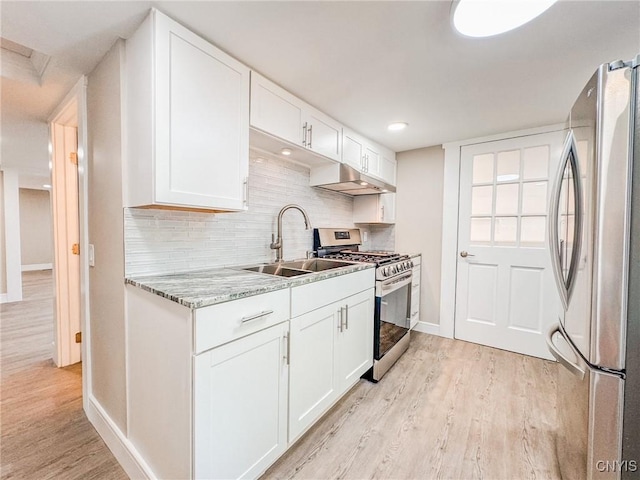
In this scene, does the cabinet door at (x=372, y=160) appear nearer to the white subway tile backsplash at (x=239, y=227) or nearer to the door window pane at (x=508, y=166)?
the white subway tile backsplash at (x=239, y=227)

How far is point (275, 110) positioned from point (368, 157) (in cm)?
133

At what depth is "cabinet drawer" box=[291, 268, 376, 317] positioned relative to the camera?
1.48 meters

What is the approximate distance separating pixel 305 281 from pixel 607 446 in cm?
130

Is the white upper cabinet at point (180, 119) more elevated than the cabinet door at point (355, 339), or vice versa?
the white upper cabinet at point (180, 119)

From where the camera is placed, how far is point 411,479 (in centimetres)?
137

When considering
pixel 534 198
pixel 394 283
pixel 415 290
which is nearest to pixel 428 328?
pixel 415 290

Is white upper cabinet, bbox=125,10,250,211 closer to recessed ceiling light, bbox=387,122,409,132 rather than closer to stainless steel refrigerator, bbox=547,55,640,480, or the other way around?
recessed ceiling light, bbox=387,122,409,132

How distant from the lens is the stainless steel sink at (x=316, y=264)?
7.51ft

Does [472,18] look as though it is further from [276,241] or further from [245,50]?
[276,241]

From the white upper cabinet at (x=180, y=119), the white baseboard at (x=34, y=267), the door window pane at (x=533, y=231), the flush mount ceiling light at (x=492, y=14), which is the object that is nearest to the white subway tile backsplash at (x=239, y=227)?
the white upper cabinet at (x=180, y=119)

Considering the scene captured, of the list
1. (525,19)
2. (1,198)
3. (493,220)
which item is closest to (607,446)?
(525,19)

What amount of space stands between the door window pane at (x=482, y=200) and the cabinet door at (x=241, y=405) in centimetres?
251

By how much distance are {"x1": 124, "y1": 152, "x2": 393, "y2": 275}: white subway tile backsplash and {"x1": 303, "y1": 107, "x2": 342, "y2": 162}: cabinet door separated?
0.36 metres

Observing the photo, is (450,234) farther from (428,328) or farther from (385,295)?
(385,295)
